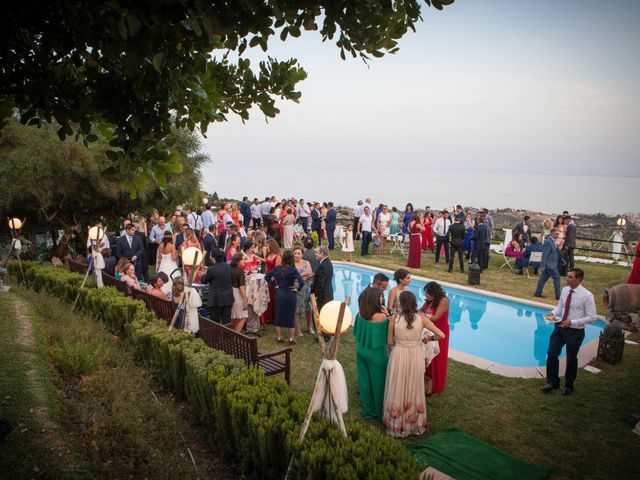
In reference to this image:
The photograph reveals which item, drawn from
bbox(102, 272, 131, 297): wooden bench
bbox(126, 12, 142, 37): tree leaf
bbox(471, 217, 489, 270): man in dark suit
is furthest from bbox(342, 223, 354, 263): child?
bbox(126, 12, 142, 37): tree leaf

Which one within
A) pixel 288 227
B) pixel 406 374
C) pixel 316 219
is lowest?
pixel 406 374

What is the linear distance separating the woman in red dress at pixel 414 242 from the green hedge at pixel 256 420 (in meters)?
11.9

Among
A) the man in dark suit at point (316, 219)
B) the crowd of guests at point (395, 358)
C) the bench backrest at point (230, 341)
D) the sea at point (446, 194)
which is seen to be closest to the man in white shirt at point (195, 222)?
the man in dark suit at point (316, 219)

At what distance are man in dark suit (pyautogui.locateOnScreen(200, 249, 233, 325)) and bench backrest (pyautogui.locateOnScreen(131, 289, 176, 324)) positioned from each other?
743 millimetres

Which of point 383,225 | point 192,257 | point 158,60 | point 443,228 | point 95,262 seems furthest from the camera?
point 383,225

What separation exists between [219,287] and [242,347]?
2299 millimetres

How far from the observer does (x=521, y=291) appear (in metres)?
15.1

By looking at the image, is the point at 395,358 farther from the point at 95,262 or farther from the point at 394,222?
the point at 394,222

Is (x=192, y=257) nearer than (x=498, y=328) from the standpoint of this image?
Yes

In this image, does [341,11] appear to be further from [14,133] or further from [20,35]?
[14,133]

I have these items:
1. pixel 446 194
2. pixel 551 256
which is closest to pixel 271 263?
pixel 551 256

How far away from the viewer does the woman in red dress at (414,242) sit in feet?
58.5

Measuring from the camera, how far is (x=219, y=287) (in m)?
8.93

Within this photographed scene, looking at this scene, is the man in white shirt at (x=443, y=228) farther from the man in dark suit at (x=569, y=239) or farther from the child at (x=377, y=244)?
the man in dark suit at (x=569, y=239)
